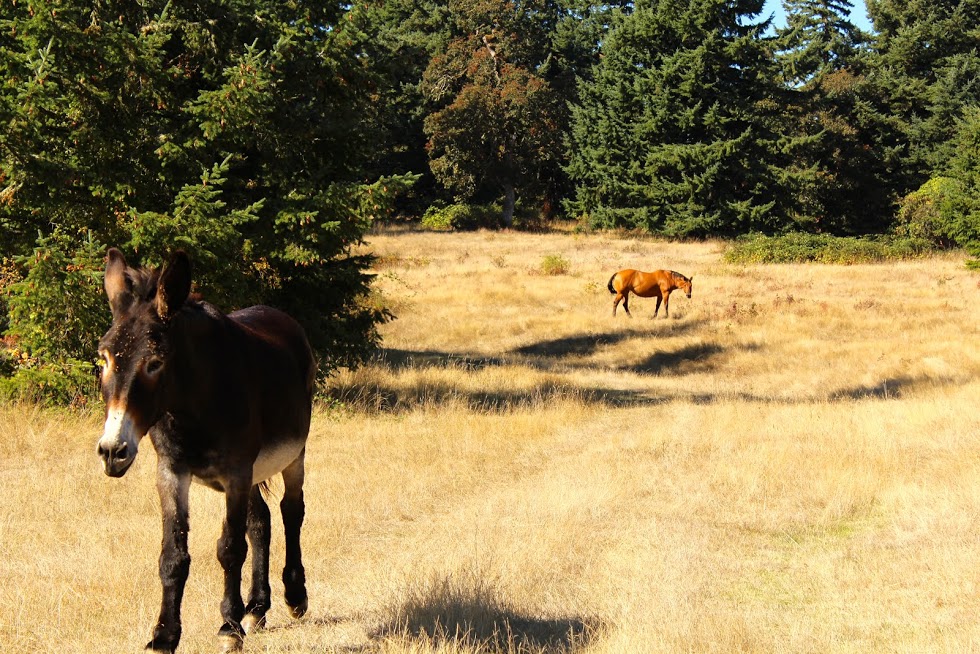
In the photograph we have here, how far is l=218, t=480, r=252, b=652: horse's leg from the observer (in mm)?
4316

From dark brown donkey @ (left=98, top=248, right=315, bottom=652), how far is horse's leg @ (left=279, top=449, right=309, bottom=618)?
192mm

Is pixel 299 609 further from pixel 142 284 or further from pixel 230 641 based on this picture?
pixel 142 284

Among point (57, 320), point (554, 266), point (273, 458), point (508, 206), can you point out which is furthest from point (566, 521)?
point (508, 206)

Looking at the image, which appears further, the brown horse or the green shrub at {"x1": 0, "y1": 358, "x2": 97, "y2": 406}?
the brown horse

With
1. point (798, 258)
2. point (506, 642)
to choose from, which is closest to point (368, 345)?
point (506, 642)

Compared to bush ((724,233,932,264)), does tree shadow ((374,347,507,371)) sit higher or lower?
lower

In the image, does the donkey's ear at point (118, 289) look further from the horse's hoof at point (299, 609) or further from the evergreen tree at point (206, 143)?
the evergreen tree at point (206, 143)

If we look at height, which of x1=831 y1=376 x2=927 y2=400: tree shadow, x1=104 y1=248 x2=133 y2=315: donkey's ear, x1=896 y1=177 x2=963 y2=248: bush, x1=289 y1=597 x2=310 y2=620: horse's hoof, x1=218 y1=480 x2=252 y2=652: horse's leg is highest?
x1=896 y1=177 x2=963 y2=248: bush

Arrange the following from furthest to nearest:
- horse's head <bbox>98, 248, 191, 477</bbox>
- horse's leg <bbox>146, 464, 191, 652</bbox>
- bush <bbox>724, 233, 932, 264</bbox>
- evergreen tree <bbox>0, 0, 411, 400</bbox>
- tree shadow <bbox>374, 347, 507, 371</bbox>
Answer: bush <bbox>724, 233, 932, 264</bbox> < tree shadow <bbox>374, 347, 507, 371</bbox> < evergreen tree <bbox>0, 0, 411, 400</bbox> < horse's leg <bbox>146, 464, 191, 652</bbox> < horse's head <bbox>98, 248, 191, 477</bbox>

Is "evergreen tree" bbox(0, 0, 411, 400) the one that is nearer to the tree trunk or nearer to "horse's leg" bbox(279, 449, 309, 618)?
"horse's leg" bbox(279, 449, 309, 618)

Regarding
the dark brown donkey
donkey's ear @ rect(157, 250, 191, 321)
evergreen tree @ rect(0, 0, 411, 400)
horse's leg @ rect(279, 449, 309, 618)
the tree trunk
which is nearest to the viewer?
the dark brown donkey

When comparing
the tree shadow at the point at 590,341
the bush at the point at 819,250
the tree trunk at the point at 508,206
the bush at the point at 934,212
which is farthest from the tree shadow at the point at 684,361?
the tree trunk at the point at 508,206

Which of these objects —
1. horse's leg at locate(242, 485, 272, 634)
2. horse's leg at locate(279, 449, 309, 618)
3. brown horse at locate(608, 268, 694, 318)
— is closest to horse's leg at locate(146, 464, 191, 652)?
horse's leg at locate(242, 485, 272, 634)

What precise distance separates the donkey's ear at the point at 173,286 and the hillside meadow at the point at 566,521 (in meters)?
2.10
